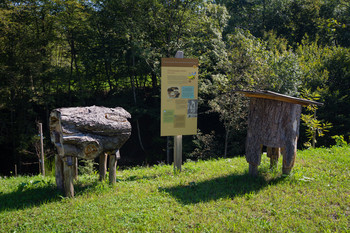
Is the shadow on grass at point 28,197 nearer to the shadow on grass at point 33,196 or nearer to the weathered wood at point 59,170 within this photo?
the shadow on grass at point 33,196

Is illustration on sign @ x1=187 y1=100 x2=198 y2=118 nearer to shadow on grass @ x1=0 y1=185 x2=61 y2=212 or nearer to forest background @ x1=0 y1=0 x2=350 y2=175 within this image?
shadow on grass @ x1=0 y1=185 x2=61 y2=212

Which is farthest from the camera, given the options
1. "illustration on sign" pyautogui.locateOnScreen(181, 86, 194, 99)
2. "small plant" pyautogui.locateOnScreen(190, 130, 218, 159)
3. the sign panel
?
"small plant" pyautogui.locateOnScreen(190, 130, 218, 159)

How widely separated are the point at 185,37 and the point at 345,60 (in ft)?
26.8

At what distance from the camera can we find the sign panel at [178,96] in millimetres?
6129

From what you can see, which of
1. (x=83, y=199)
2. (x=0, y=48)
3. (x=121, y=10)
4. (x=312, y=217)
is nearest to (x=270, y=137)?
(x=312, y=217)

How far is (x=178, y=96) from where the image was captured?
6285 mm

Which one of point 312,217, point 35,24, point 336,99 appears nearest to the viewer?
point 312,217

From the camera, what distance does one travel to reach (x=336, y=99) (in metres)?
12.6

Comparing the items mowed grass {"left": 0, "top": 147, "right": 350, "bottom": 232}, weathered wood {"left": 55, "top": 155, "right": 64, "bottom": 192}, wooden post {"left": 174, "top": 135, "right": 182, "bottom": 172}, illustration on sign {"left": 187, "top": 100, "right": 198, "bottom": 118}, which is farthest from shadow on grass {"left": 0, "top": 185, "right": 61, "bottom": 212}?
illustration on sign {"left": 187, "top": 100, "right": 198, "bottom": 118}

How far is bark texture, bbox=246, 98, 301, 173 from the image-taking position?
5086 mm

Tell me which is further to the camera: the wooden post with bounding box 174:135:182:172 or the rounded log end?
the wooden post with bounding box 174:135:182:172

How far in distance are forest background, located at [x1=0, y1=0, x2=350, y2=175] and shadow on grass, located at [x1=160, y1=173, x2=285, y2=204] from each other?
222 inches

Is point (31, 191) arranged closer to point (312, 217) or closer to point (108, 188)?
point (108, 188)

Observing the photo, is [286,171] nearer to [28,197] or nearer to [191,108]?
[191,108]
